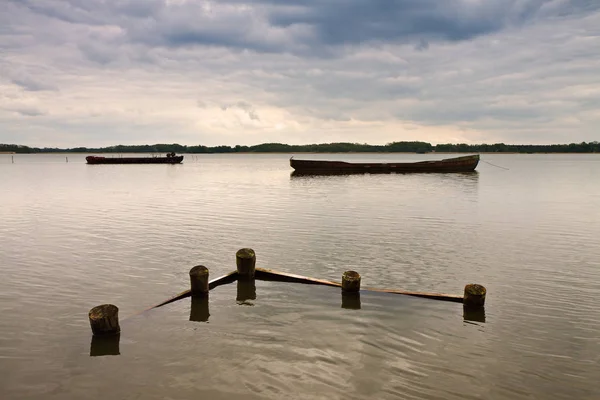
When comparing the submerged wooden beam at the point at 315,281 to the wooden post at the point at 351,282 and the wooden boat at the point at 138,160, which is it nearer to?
the wooden post at the point at 351,282

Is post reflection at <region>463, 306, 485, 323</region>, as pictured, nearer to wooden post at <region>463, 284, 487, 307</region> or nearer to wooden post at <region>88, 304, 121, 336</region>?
wooden post at <region>463, 284, 487, 307</region>

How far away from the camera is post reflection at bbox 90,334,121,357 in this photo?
8.38 meters

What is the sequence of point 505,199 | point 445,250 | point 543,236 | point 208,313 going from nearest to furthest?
point 208,313
point 445,250
point 543,236
point 505,199

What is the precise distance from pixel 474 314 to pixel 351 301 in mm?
2888

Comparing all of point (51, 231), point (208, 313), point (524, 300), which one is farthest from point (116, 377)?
point (51, 231)

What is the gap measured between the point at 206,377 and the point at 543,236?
17432 mm

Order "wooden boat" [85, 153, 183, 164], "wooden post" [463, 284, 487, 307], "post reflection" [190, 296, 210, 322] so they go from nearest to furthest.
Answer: "post reflection" [190, 296, 210, 322]
"wooden post" [463, 284, 487, 307]
"wooden boat" [85, 153, 183, 164]

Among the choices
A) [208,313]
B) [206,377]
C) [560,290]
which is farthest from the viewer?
[560,290]

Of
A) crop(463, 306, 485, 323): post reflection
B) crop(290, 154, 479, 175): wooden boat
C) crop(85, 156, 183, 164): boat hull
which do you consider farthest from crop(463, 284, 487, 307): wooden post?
crop(85, 156, 183, 164): boat hull

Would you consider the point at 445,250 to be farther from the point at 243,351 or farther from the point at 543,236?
the point at 243,351

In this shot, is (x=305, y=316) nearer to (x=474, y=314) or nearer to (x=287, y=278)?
(x=287, y=278)

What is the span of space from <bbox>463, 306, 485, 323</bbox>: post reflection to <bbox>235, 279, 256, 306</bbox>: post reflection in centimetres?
514

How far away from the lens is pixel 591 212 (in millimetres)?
27109

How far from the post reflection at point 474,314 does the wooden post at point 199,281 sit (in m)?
6.38
